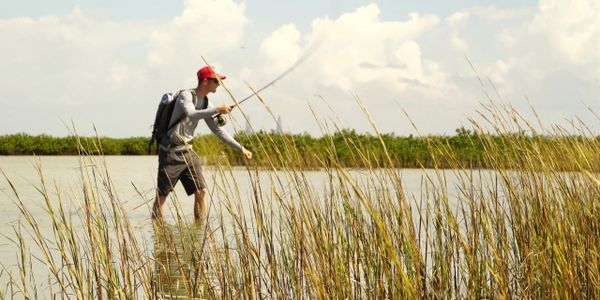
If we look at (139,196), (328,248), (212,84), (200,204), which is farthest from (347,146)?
(139,196)

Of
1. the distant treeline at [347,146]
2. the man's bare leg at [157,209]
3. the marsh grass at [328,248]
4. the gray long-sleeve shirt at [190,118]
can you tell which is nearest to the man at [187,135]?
the gray long-sleeve shirt at [190,118]

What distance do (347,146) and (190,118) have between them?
5.90 ft

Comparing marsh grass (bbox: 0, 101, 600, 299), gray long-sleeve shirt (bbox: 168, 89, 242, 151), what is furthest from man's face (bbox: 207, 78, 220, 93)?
marsh grass (bbox: 0, 101, 600, 299)

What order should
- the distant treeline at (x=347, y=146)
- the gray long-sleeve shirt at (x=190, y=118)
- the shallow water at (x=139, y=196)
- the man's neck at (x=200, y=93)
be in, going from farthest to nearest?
the man's neck at (x=200, y=93), the gray long-sleeve shirt at (x=190, y=118), the distant treeline at (x=347, y=146), the shallow water at (x=139, y=196)

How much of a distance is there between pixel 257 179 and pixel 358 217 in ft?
2.63

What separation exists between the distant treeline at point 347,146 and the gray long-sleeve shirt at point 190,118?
0.31m

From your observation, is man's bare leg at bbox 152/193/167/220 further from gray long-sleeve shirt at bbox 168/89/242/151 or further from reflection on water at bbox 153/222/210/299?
gray long-sleeve shirt at bbox 168/89/242/151

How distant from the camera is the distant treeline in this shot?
4109mm

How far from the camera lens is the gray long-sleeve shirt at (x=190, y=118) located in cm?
722

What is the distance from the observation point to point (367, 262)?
136 inches

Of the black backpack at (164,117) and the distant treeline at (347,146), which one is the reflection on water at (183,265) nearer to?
the distant treeline at (347,146)

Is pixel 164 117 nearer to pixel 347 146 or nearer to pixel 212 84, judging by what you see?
pixel 212 84

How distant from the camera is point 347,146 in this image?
6.30m

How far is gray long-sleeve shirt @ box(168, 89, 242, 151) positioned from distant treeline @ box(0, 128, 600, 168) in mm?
314
